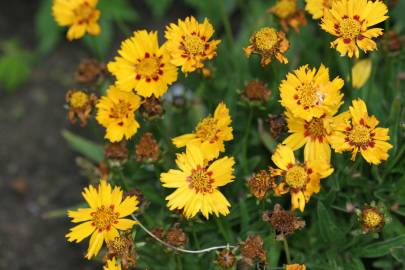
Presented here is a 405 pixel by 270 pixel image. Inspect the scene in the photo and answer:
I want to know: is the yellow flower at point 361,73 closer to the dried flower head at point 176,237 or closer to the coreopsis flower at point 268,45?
the coreopsis flower at point 268,45

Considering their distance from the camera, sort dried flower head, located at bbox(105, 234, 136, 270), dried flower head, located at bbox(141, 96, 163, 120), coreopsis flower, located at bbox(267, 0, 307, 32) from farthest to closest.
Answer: coreopsis flower, located at bbox(267, 0, 307, 32), dried flower head, located at bbox(141, 96, 163, 120), dried flower head, located at bbox(105, 234, 136, 270)

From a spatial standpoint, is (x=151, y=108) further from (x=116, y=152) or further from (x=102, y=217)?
(x=102, y=217)

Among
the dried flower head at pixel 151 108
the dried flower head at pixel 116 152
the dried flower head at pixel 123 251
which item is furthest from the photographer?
the dried flower head at pixel 116 152

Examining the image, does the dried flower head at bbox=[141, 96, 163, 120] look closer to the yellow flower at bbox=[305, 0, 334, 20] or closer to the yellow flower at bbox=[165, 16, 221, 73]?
the yellow flower at bbox=[165, 16, 221, 73]

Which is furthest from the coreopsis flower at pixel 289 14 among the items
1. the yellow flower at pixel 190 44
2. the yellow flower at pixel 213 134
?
the yellow flower at pixel 213 134

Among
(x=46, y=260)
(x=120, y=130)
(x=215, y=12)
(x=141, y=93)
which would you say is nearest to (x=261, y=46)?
(x=141, y=93)

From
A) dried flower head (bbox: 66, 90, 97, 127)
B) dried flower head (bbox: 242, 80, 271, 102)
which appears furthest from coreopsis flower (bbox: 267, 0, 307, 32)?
dried flower head (bbox: 66, 90, 97, 127)
